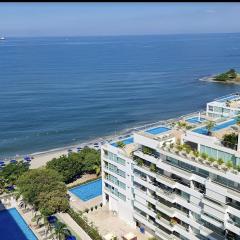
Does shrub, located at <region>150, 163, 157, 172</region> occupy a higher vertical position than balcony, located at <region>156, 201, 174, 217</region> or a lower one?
higher

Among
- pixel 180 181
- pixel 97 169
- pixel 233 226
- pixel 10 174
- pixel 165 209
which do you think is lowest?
pixel 97 169

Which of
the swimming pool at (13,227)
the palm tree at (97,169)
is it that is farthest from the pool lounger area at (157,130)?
the palm tree at (97,169)

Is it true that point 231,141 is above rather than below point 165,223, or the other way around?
above

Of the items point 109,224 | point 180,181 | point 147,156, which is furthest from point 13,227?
point 180,181

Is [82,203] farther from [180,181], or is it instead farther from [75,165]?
[180,181]

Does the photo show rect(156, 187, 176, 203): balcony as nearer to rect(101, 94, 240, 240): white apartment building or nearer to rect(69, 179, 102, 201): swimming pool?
rect(101, 94, 240, 240): white apartment building

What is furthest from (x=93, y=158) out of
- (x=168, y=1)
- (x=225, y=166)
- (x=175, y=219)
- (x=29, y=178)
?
(x=168, y=1)

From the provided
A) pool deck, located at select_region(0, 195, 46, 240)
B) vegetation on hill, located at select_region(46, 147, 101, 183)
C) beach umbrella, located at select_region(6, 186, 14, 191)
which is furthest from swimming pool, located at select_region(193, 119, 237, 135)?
beach umbrella, located at select_region(6, 186, 14, 191)
